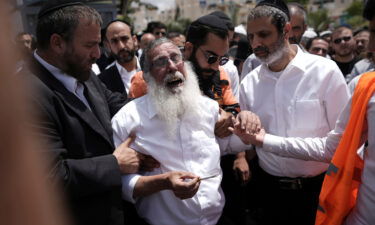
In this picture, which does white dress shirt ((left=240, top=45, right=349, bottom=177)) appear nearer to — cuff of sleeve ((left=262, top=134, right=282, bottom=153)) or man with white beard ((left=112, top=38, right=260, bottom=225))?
cuff of sleeve ((left=262, top=134, right=282, bottom=153))

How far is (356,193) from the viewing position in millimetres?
1962

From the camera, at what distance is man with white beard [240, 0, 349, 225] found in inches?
94.6

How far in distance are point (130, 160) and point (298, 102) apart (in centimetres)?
131

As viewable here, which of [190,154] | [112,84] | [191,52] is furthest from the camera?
[112,84]

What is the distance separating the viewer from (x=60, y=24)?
202cm

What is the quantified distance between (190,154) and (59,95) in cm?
95

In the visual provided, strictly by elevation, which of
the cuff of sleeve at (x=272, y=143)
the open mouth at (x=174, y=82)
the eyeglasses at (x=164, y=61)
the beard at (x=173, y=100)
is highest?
the eyeglasses at (x=164, y=61)

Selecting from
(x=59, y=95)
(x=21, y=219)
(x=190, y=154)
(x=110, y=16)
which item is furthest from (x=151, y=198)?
(x=110, y=16)

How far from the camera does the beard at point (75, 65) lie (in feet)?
6.68

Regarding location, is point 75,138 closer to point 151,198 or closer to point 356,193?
point 151,198

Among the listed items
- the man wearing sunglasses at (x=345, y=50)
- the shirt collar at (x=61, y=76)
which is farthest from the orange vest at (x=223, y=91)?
the man wearing sunglasses at (x=345, y=50)

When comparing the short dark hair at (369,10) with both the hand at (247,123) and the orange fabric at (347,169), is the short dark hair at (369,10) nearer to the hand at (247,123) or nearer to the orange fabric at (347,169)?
the orange fabric at (347,169)

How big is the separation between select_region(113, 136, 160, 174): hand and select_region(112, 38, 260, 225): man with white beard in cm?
5

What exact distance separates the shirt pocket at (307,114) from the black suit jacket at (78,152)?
1380 millimetres
